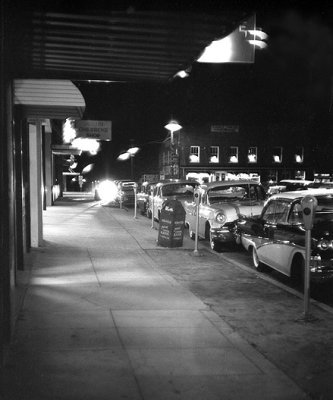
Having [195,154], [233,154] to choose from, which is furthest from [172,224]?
[233,154]

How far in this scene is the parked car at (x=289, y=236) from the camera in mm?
8375

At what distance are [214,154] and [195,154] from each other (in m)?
1.93

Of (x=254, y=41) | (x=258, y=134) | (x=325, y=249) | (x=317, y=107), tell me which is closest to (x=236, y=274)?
(x=325, y=249)

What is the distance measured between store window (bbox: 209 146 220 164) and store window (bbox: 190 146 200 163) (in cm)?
122

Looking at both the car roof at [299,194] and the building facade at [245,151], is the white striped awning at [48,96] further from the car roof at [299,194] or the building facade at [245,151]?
the building facade at [245,151]

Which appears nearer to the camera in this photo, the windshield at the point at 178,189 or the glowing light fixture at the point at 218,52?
the glowing light fixture at the point at 218,52

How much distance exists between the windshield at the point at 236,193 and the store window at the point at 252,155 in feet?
127

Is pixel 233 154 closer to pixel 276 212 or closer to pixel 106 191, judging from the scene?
pixel 106 191

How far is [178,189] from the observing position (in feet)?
70.8

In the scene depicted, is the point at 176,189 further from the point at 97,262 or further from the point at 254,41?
the point at 254,41

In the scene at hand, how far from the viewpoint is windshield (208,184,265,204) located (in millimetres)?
15453

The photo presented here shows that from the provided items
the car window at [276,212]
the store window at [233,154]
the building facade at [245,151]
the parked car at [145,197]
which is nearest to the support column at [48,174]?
the parked car at [145,197]

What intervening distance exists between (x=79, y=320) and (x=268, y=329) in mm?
2391

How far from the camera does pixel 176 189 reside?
21578mm
